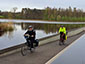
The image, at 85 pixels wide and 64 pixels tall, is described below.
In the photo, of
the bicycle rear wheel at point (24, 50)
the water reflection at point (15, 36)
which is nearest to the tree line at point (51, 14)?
the water reflection at point (15, 36)

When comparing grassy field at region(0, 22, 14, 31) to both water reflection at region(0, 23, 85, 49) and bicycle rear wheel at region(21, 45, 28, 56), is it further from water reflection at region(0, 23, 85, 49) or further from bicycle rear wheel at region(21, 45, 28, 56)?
bicycle rear wheel at region(21, 45, 28, 56)

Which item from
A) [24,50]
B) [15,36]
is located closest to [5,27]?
[15,36]

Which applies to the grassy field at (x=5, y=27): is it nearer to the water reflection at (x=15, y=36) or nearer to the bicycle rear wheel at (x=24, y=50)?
the water reflection at (x=15, y=36)

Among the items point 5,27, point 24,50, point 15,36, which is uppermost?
point 5,27

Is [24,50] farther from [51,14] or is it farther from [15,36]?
[51,14]

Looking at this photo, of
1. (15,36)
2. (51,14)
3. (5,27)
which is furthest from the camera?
(51,14)

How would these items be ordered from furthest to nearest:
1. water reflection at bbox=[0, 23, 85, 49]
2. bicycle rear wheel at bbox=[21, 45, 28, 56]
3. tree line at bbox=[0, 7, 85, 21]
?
1. tree line at bbox=[0, 7, 85, 21]
2. water reflection at bbox=[0, 23, 85, 49]
3. bicycle rear wheel at bbox=[21, 45, 28, 56]

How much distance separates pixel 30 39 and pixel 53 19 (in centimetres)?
9296

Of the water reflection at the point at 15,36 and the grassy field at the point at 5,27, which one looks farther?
the grassy field at the point at 5,27

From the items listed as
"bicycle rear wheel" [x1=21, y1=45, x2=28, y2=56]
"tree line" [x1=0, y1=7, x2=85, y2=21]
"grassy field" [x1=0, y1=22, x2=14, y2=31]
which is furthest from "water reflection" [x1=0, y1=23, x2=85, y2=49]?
"tree line" [x1=0, y1=7, x2=85, y2=21]

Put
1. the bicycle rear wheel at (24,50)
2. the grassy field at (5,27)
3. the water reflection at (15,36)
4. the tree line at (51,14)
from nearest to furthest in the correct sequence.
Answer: the bicycle rear wheel at (24,50)
the water reflection at (15,36)
the grassy field at (5,27)
the tree line at (51,14)

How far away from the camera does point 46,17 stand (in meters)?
112

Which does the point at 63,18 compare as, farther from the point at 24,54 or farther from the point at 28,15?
the point at 24,54

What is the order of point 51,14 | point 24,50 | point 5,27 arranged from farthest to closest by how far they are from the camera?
point 51,14 < point 5,27 < point 24,50
